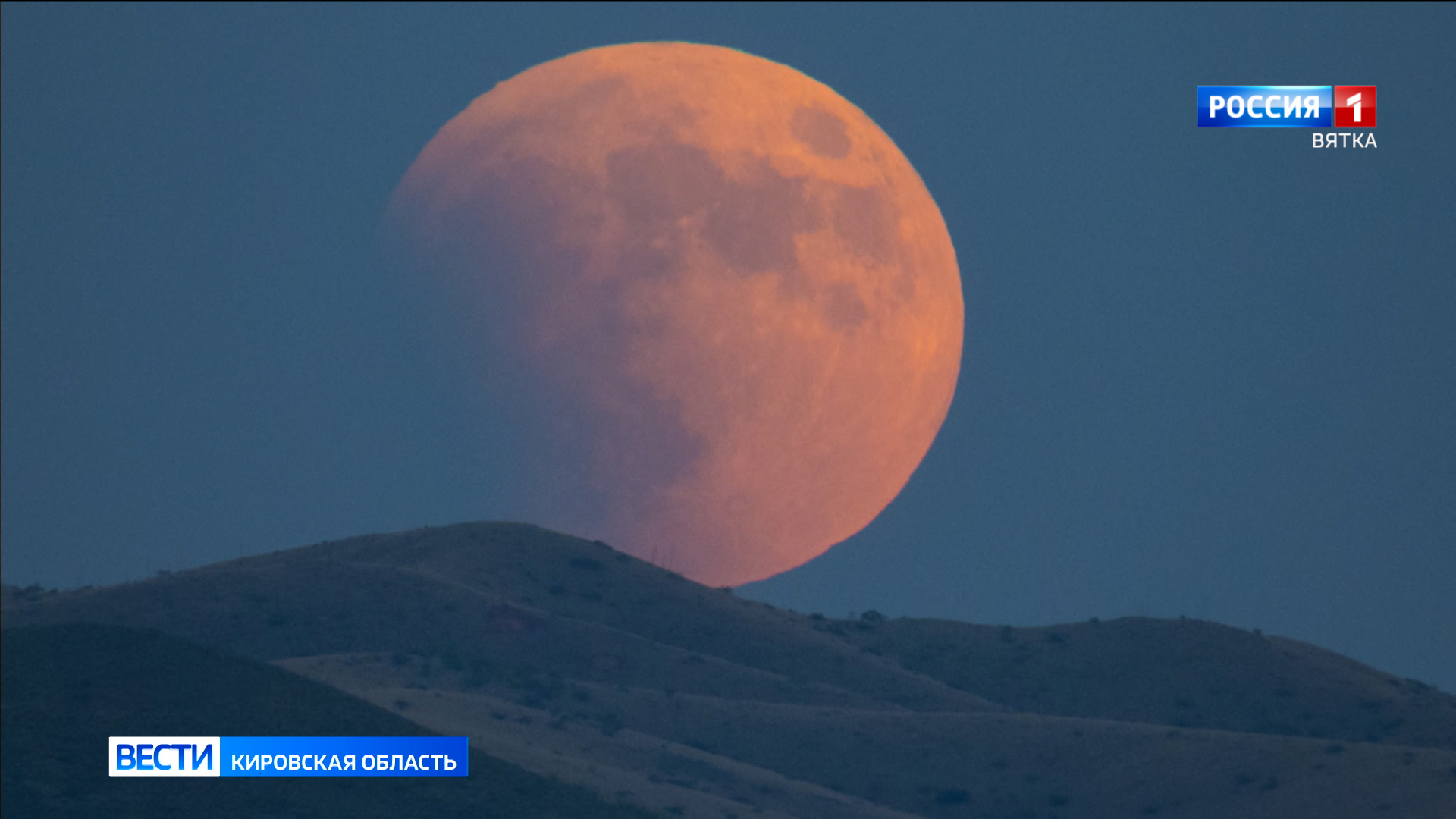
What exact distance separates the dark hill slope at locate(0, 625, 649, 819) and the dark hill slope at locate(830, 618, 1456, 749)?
32472mm

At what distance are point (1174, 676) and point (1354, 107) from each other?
944 inches

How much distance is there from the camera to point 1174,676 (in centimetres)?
6369

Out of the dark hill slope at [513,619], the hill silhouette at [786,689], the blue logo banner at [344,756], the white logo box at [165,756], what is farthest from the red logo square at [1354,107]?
the white logo box at [165,756]

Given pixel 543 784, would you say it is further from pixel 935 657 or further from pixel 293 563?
pixel 935 657

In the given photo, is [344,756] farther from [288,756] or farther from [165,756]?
[165,756]

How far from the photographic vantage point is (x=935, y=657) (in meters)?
66.0

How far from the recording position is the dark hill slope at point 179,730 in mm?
29938

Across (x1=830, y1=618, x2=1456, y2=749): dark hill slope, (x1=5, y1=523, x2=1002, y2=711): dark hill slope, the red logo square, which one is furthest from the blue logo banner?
the red logo square

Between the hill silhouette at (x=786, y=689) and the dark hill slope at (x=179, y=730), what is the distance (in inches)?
113

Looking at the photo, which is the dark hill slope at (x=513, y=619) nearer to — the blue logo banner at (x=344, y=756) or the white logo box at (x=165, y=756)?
the blue logo banner at (x=344, y=756)

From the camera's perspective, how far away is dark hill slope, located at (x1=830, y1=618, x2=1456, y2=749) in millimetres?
59500

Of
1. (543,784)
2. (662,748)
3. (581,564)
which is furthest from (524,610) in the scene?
(543,784)

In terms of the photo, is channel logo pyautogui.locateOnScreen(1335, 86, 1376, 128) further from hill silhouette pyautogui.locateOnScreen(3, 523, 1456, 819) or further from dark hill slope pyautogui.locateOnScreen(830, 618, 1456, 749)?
dark hill slope pyautogui.locateOnScreen(830, 618, 1456, 749)

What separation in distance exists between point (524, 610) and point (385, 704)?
18.7 meters
